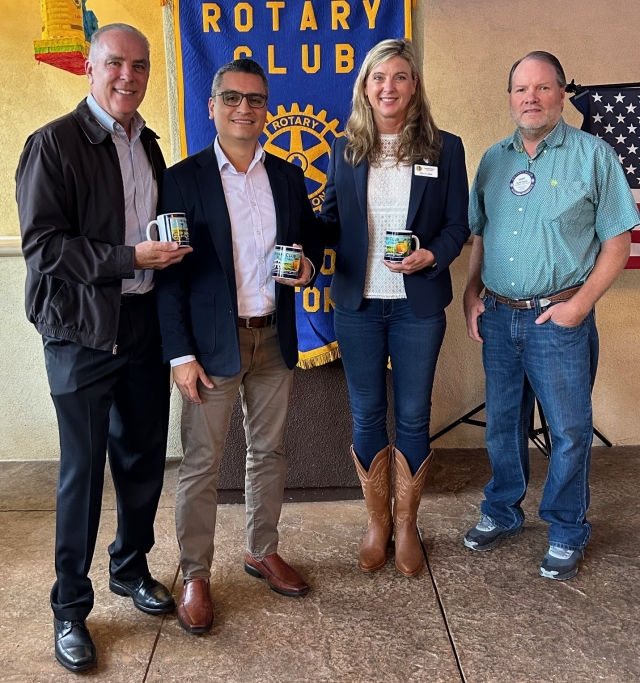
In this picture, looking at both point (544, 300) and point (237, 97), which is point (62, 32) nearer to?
point (237, 97)

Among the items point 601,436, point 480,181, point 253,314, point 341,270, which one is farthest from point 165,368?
point 601,436

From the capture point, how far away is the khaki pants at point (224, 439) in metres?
2.18

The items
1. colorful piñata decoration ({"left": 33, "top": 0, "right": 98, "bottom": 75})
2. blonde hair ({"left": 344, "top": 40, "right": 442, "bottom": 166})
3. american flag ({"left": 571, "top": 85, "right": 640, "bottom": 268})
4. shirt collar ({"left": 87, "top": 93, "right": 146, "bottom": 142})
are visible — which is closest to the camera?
shirt collar ({"left": 87, "top": 93, "right": 146, "bottom": 142})

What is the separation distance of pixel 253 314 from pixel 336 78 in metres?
1.30

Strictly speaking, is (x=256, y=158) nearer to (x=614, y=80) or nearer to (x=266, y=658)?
(x=266, y=658)

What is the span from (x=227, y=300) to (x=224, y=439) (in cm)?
47

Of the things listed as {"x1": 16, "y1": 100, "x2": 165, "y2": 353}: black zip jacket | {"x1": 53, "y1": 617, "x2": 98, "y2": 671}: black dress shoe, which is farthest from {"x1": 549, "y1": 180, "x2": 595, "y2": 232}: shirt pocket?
{"x1": 53, "y1": 617, "x2": 98, "y2": 671}: black dress shoe

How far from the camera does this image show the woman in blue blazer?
2.28 m

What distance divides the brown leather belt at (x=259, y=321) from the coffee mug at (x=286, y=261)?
205mm

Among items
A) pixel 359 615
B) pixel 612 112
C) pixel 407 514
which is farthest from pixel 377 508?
pixel 612 112

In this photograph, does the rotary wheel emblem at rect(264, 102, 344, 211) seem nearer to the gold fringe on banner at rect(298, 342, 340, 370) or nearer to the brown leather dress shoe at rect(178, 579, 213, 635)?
the gold fringe on banner at rect(298, 342, 340, 370)

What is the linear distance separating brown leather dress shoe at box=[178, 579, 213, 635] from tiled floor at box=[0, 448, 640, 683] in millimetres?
35

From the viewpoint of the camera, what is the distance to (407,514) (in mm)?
2574

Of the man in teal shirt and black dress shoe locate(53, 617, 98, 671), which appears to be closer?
black dress shoe locate(53, 617, 98, 671)
